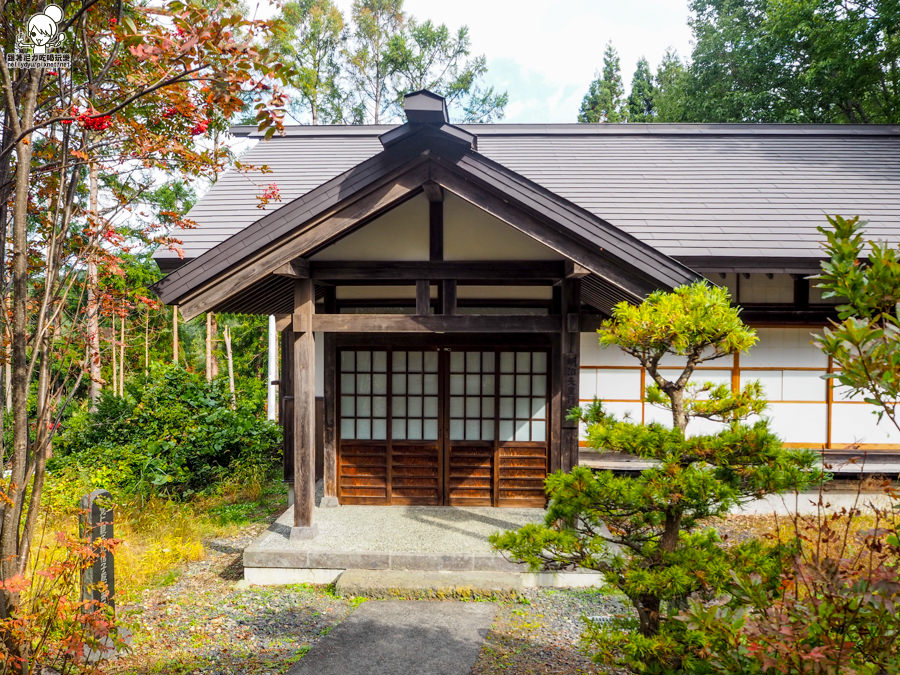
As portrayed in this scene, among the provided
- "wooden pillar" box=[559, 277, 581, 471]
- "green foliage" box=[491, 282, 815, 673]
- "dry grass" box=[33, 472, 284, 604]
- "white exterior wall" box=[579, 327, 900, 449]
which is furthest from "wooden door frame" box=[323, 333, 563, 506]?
"green foliage" box=[491, 282, 815, 673]

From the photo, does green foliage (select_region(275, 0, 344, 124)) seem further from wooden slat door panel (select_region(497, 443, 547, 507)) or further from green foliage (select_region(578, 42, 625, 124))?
wooden slat door panel (select_region(497, 443, 547, 507))

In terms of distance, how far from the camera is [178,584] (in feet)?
18.6

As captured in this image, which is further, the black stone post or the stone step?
the stone step

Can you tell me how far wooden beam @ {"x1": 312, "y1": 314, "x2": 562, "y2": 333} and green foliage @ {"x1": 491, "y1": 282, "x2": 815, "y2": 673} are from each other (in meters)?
2.30

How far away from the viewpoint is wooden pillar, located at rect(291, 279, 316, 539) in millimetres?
5863

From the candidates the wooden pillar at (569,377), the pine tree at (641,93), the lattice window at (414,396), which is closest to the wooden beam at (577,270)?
the wooden pillar at (569,377)

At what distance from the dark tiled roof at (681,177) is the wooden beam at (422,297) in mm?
2215

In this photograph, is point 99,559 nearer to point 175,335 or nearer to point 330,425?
point 330,425

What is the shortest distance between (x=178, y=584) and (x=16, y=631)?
Result: 3.31 m

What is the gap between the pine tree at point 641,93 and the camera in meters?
31.9

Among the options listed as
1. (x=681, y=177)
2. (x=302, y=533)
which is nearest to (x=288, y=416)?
(x=302, y=533)

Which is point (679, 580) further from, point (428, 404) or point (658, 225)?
point (658, 225)

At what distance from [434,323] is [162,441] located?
547 centimetres

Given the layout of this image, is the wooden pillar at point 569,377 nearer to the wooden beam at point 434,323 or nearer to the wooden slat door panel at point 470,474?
the wooden beam at point 434,323
